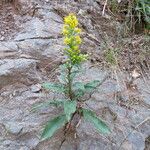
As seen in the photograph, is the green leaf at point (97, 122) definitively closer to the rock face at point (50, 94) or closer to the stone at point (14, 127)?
the rock face at point (50, 94)

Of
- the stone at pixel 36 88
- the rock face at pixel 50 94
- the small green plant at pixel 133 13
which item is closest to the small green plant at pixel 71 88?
the rock face at pixel 50 94

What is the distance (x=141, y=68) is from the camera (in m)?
3.12

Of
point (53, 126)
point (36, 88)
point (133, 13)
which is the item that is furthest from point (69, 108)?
point (133, 13)

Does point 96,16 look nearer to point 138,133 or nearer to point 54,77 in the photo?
point 54,77

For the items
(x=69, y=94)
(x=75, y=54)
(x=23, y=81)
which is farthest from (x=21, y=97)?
(x=75, y=54)

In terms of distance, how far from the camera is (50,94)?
8.83 feet

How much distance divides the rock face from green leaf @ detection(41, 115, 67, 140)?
0.20m

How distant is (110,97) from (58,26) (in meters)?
0.76

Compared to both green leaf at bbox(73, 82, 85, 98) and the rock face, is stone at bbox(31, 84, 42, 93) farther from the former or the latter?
green leaf at bbox(73, 82, 85, 98)

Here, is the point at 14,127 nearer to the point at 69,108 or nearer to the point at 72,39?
the point at 69,108

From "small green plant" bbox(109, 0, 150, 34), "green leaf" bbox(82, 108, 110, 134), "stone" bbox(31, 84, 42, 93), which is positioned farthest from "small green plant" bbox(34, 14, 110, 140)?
"small green plant" bbox(109, 0, 150, 34)

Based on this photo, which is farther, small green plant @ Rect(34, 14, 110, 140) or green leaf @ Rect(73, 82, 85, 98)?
green leaf @ Rect(73, 82, 85, 98)

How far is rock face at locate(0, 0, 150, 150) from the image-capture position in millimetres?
2480

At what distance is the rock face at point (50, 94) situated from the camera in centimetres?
248
